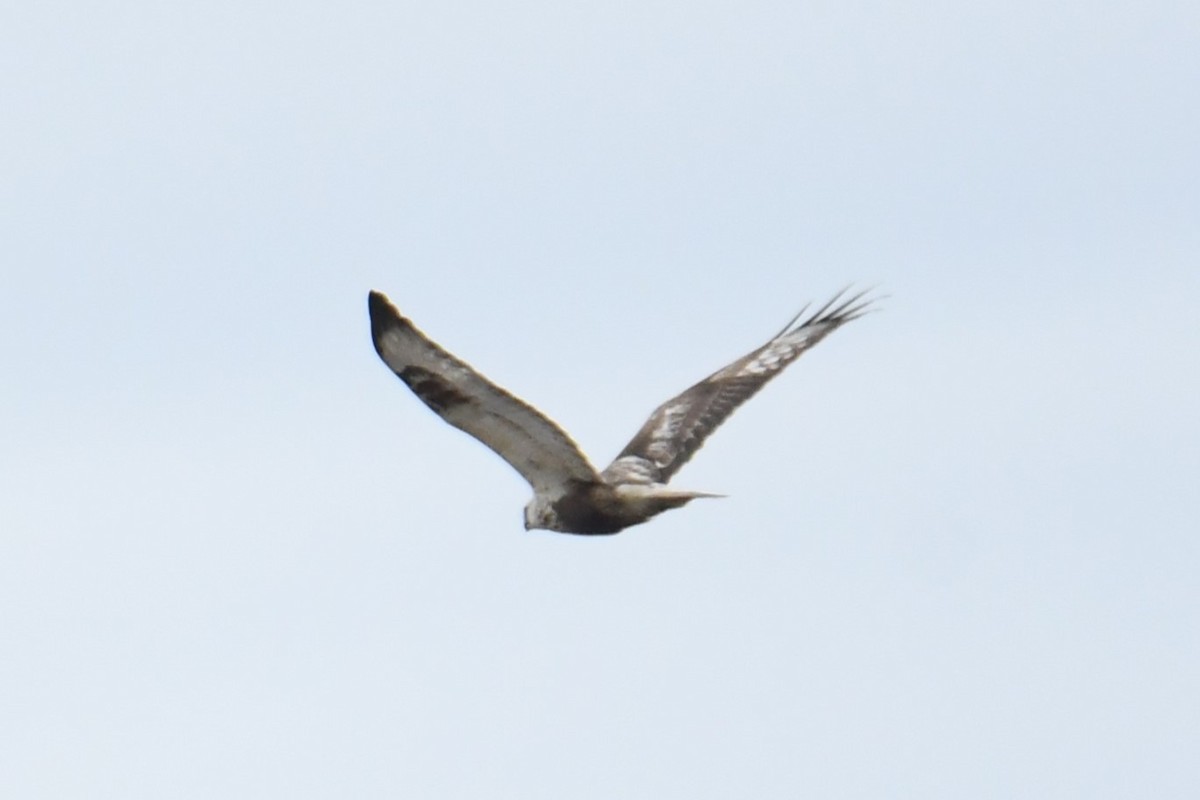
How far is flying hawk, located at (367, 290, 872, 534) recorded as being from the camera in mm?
16594

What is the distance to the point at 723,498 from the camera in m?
16.8

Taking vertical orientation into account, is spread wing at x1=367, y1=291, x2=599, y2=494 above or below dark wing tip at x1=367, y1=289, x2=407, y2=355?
below

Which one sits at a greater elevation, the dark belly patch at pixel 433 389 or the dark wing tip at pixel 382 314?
the dark wing tip at pixel 382 314

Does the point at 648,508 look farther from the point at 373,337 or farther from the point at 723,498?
the point at 373,337

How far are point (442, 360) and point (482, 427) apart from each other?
83 centimetres

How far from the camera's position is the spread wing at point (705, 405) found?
66.6 ft

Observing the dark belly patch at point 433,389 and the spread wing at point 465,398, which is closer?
the spread wing at point 465,398

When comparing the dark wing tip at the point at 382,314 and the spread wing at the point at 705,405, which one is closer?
the dark wing tip at the point at 382,314

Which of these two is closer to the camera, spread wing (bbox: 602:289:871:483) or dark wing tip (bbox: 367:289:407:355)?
dark wing tip (bbox: 367:289:407:355)

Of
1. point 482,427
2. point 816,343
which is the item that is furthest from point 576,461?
point 816,343

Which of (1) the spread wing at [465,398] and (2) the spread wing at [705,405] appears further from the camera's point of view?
(2) the spread wing at [705,405]

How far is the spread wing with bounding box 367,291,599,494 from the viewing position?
54.2 ft

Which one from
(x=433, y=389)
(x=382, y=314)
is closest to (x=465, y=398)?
(x=433, y=389)

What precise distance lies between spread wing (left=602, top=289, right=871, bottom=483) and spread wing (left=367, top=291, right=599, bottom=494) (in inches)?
71.4
